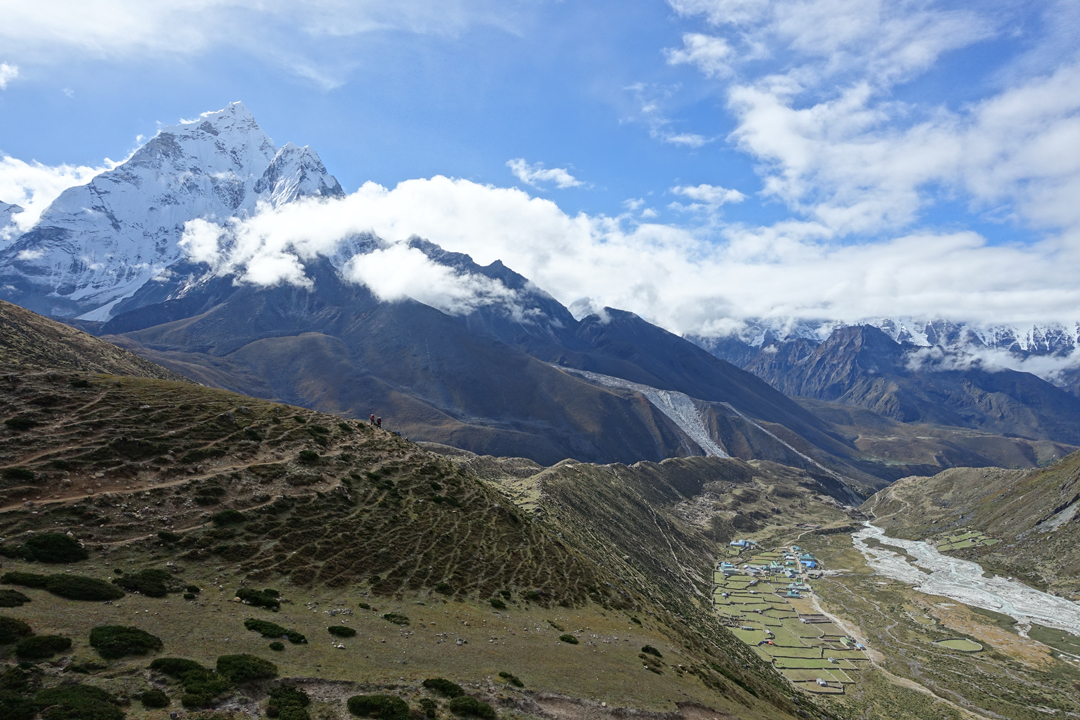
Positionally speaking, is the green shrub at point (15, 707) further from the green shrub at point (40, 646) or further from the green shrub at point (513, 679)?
the green shrub at point (513, 679)

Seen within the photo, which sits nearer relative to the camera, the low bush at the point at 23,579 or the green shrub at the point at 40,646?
the green shrub at the point at 40,646

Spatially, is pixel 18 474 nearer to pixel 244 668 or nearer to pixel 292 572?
pixel 292 572

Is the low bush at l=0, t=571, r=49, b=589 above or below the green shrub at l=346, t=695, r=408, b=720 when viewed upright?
above

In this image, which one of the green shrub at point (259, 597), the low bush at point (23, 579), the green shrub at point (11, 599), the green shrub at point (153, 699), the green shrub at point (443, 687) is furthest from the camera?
the green shrub at point (259, 597)

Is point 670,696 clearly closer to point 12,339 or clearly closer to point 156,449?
point 156,449

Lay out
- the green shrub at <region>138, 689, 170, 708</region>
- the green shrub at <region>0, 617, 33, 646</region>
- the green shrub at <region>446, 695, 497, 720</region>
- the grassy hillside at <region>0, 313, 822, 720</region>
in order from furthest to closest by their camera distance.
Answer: the green shrub at <region>446, 695, 497, 720</region> < the grassy hillside at <region>0, 313, 822, 720</region> < the green shrub at <region>0, 617, 33, 646</region> < the green shrub at <region>138, 689, 170, 708</region>

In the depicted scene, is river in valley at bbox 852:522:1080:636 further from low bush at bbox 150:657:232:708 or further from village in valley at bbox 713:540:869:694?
low bush at bbox 150:657:232:708

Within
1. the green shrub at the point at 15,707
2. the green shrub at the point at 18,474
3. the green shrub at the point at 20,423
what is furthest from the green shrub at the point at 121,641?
the green shrub at the point at 20,423

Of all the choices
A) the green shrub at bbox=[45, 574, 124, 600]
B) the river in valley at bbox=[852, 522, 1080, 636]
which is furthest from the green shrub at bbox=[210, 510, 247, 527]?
the river in valley at bbox=[852, 522, 1080, 636]
